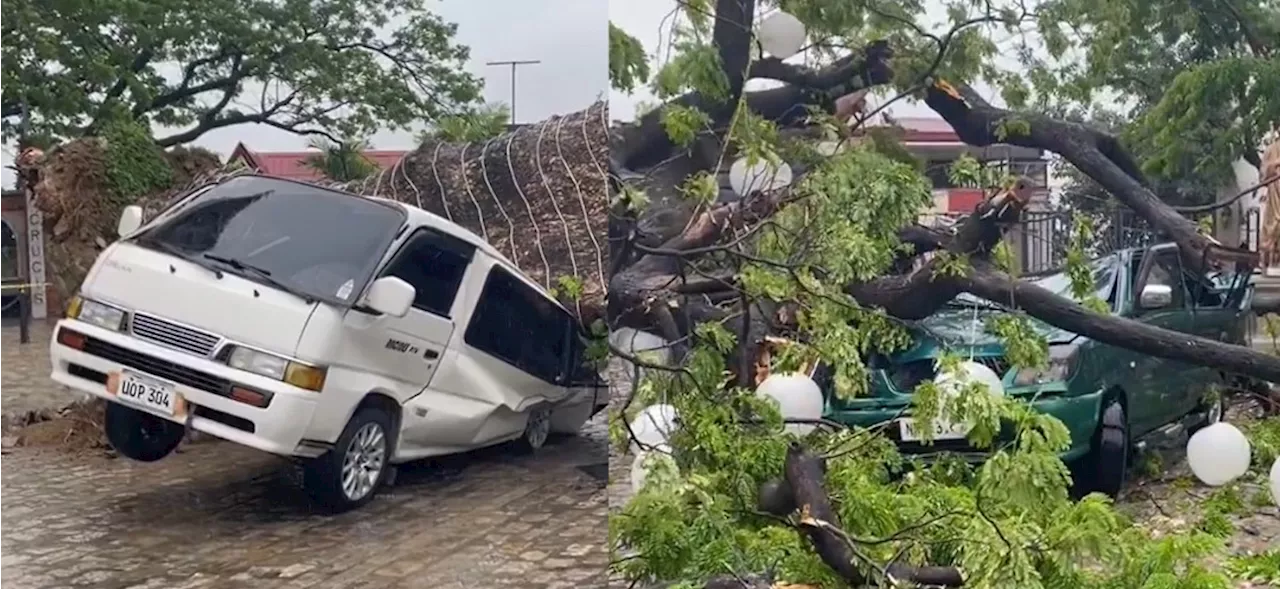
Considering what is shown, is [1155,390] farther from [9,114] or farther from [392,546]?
[9,114]

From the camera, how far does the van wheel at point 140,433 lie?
282 cm

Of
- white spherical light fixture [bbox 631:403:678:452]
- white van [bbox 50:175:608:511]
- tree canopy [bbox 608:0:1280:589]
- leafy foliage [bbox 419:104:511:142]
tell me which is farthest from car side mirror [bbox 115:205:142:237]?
white spherical light fixture [bbox 631:403:678:452]

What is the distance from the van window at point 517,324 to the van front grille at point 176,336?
1.92ft

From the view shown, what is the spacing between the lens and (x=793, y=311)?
3.18 m

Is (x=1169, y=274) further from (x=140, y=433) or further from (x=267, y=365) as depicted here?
(x=140, y=433)

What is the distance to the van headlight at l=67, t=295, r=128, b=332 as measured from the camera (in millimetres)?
2787

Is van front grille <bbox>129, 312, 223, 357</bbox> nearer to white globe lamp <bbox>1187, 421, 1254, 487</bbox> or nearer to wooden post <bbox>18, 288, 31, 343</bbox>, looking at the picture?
wooden post <bbox>18, 288, 31, 343</bbox>

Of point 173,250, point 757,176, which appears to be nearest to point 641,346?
point 757,176

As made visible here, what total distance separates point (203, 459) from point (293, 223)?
591mm

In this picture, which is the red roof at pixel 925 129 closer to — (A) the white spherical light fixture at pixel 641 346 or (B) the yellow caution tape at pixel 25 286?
(A) the white spherical light fixture at pixel 641 346

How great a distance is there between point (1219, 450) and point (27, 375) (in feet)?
9.80

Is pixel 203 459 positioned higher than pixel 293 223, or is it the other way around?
pixel 293 223

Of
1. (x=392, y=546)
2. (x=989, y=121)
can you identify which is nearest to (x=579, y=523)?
(x=392, y=546)

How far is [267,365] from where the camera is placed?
270 centimetres
